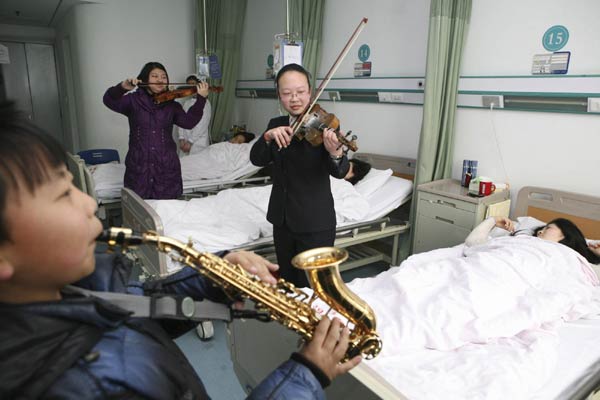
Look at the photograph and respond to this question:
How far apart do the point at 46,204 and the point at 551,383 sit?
180 cm

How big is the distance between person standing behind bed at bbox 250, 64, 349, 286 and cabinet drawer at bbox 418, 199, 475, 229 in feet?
4.22

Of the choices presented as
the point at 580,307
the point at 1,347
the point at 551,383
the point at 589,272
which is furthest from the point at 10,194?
the point at 589,272

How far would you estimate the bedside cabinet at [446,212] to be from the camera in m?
2.95

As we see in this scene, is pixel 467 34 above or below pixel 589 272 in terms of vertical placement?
above

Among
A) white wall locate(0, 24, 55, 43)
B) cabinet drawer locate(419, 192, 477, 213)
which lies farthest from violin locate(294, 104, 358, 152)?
white wall locate(0, 24, 55, 43)

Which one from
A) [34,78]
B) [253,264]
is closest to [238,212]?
[253,264]

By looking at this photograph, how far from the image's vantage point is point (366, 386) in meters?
1.25

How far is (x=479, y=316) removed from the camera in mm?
1686

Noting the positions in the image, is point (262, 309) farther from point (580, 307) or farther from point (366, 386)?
point (580, 307)

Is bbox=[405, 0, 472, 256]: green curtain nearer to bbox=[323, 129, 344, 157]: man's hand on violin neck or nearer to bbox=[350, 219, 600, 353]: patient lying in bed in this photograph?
bbox=[350, 219, 600, 353]: patient lying in bed

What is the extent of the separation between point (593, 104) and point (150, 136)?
333cm

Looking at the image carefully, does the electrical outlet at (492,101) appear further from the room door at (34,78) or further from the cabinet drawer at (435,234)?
the room door at (34,78)

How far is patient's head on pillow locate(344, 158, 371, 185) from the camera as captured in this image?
3.88 meters

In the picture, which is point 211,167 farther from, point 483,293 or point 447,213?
point 483,293
